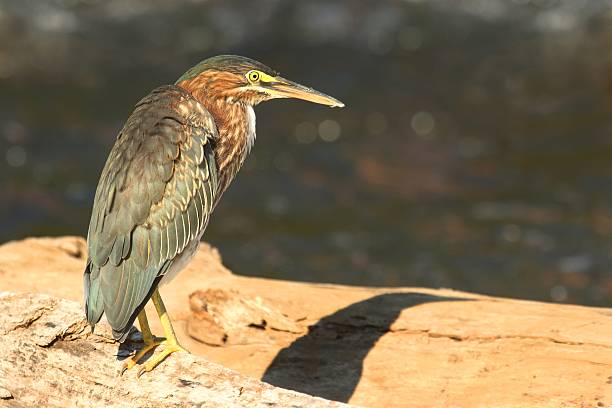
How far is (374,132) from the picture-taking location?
39.7 feet

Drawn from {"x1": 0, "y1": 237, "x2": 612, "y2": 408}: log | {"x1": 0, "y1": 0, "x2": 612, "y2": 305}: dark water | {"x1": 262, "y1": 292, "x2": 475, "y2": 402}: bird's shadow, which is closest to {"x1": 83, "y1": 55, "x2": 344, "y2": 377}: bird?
{"x1": 0, "y1": 237, "x2": 612, "y2": 408}: log

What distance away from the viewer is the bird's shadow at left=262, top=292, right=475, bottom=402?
4.98 m

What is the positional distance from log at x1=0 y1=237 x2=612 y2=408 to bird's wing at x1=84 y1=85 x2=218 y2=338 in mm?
254

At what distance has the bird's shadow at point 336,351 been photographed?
4984 millimetres

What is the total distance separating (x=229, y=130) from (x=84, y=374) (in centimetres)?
141

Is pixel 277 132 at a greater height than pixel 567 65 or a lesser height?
lesser

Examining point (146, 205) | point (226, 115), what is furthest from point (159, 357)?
point (226, 115)

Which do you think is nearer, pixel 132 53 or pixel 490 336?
pixel 490 336

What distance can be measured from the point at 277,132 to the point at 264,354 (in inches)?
278

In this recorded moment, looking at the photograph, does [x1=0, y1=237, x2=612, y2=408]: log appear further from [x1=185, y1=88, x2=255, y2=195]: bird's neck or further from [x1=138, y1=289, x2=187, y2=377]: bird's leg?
[x1=185, y1=88, x2=255, y2=195]: bird's neck

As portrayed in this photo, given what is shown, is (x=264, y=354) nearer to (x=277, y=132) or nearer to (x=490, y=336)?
(x=490, y=336)

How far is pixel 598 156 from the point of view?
37.8 ft

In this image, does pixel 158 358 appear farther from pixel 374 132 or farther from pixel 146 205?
pixel 374 132

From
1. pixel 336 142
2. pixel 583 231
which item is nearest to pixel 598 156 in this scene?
pixel 583 231
